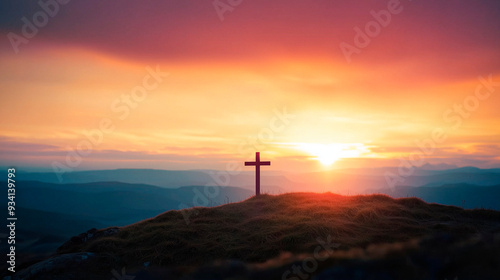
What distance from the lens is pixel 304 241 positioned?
43.1 ft

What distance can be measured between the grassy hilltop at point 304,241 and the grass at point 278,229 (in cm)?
5

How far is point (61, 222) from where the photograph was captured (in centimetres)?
15788

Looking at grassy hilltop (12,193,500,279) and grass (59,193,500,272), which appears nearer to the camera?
grassy hilltop (12,193,500,279)

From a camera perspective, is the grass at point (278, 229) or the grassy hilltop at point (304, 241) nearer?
the grassy hilltop at point (304, 241)

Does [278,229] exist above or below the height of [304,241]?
above

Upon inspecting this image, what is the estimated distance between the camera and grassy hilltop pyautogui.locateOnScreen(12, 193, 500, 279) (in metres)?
8.50

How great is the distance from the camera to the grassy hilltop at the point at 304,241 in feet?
27.9

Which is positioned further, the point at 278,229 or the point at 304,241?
the point at 278,229

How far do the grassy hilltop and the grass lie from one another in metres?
0.05

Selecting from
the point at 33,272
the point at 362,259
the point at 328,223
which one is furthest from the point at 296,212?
the point at 33,272

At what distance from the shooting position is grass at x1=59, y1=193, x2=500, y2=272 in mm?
12938

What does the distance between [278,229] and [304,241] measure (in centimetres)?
175

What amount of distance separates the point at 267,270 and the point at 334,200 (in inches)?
Answer: 420

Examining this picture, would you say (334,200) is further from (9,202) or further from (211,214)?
(9,202)
